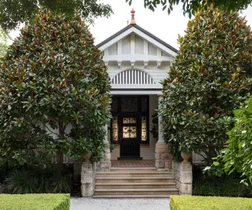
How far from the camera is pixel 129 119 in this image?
53.3ft

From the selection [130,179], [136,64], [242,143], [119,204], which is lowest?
[119,204]

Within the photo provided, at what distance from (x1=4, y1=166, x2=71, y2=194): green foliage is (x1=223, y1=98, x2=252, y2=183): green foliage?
8407 mm

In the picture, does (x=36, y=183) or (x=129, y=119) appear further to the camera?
(x=129, y=119)

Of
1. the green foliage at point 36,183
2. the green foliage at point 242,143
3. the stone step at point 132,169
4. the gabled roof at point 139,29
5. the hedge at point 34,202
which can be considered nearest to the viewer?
the green foliage at point 242,143

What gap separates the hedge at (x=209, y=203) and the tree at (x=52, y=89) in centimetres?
409

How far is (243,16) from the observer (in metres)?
11.3

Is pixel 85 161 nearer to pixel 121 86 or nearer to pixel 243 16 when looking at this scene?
pixel 121 86

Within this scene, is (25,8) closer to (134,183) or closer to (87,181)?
(87,181)

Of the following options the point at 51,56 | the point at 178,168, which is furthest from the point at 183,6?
the point at 178,168

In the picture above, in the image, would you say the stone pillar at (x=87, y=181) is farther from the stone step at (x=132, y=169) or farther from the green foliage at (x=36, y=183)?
the stone step at (x=132, y=169)

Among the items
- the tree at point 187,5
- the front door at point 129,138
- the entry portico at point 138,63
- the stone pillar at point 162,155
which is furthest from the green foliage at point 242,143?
the front door at point 129,138

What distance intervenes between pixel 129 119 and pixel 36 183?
21.7ft

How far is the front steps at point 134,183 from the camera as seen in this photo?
36.2 ft

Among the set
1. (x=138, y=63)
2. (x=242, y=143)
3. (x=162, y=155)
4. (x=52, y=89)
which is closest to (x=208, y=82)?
(x=138, y=63)
